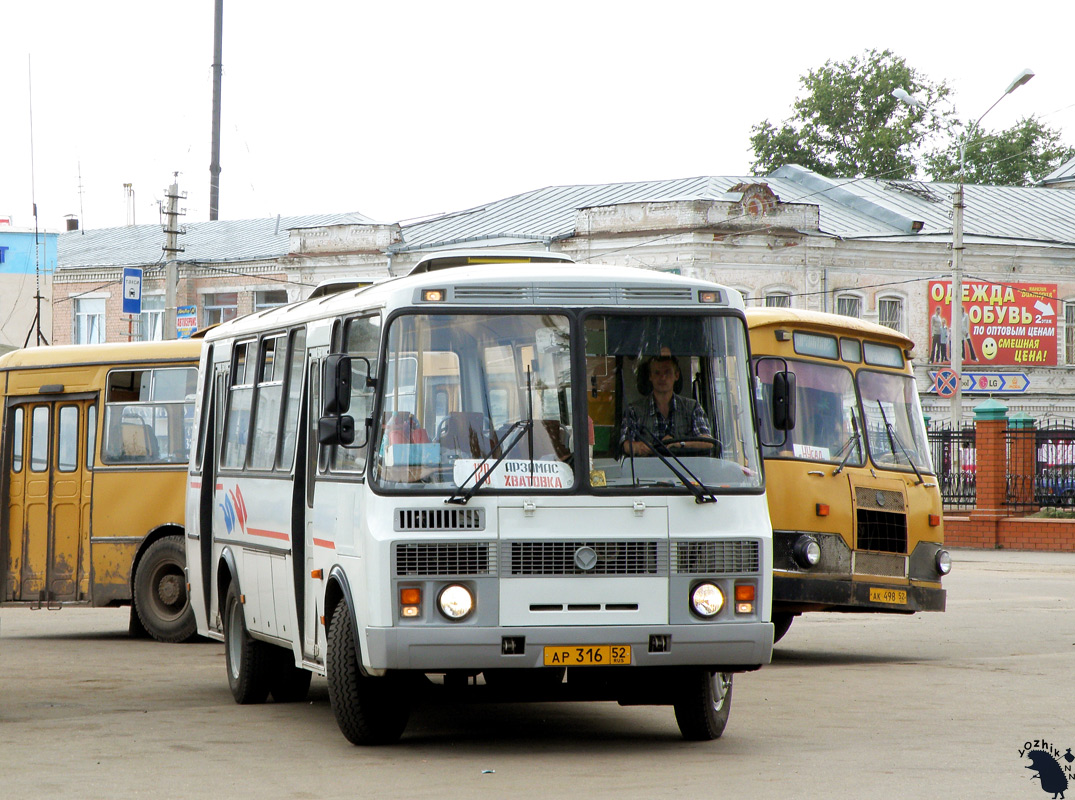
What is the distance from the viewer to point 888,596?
44.7 feet

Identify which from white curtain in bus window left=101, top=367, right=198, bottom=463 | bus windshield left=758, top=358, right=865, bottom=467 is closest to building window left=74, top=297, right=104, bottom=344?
Answer: white curtain in bus window left=101, top=367, right=198, bottom=463

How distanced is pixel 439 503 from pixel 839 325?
6.17 metres

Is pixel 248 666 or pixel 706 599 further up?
pixel 706 599

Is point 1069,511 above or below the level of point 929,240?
below

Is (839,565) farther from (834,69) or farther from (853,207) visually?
(834,69)

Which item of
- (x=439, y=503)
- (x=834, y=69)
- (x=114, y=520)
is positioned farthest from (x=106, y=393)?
(x=834, y=69)

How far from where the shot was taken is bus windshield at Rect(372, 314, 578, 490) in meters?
8.72

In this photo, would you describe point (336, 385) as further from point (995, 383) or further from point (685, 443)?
point (995, 383)

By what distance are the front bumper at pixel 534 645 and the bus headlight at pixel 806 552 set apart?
14.8ft

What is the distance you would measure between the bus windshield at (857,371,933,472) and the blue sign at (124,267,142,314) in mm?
28268

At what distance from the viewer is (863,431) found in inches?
545

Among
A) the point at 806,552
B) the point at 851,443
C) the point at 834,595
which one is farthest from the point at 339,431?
the point at 851,443

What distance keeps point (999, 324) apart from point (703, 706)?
41118mm

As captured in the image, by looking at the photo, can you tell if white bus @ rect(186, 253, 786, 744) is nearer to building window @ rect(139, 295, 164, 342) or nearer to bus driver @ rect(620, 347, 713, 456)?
bus driver @ rect(620, 347, 713, 456)
